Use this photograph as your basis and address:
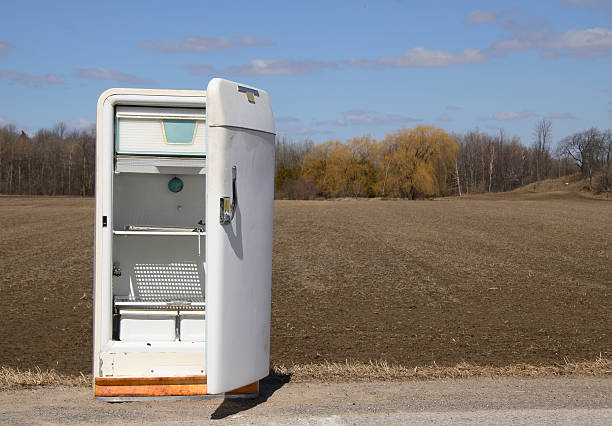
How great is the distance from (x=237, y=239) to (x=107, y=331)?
154 cm

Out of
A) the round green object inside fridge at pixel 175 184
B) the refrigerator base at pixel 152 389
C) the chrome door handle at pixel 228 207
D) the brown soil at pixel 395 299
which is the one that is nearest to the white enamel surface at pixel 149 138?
the round green object inside fridge at pixel 175 184

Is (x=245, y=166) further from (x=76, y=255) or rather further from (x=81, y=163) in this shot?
(x=81, y=163)

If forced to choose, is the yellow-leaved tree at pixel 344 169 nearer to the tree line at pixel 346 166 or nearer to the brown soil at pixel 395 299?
the tree line at pixel 346 166

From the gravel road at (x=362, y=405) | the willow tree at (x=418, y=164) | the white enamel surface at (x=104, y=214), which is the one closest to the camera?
the gravel road at (x=362, y=405)

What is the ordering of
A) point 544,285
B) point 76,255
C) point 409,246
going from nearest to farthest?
point 544,285 < point 76,255 < point 409,246

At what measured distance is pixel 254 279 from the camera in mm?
5156

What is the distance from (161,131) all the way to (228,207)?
1714mm

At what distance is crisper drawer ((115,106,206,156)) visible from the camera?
6.17 m

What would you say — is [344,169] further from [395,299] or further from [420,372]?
[420,372]

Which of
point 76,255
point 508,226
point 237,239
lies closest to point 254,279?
point 237,239

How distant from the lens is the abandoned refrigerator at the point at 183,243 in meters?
4.85

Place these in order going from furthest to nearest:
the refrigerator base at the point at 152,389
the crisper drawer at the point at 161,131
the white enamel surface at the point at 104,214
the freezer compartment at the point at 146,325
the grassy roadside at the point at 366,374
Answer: the freezer compartment at the point at 146,325 < the crisper drawer at the point at 161,131 < the grassy roadside at the point at 366,374 < the white enamel surface at the point at 104,214 < the refrigerator base at the point at 152,389

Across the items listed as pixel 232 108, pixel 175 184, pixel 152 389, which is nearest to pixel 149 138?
pixel 175 184

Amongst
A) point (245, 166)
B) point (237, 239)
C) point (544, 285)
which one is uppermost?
point (245, 166)
